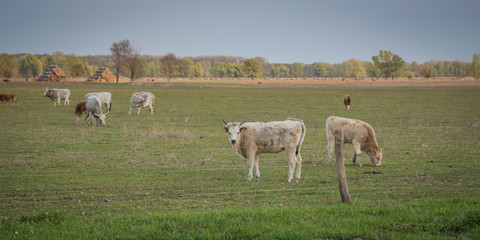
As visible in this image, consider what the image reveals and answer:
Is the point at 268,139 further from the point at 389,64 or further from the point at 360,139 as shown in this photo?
the point at 389,64

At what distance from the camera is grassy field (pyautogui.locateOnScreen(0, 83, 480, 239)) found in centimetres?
759

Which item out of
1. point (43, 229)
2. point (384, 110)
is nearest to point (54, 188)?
point (43, 229)

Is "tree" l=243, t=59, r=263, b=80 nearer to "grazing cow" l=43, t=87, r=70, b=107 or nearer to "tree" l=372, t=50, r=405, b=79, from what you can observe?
"tree" l=372, t=50, r=405, b=79

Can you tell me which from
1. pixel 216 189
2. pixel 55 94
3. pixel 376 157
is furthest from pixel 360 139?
pixel 55 94

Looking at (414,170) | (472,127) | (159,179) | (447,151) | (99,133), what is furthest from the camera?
(472,127)

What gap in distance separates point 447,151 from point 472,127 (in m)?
10.2

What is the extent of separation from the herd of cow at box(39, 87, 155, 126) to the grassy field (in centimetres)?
337

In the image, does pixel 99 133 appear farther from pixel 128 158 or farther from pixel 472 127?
pixel 472 127

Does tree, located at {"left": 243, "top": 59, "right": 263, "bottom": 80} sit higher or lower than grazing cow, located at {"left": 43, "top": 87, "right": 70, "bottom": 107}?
higher

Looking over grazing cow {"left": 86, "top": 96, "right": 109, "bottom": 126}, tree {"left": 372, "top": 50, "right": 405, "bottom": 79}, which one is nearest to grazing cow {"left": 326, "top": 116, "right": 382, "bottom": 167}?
grazing cow {"left": 86, "top": 96, "right": 109, "bottom": 126}

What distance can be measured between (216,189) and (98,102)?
19.4 meters

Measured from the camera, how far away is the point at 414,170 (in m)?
13.9

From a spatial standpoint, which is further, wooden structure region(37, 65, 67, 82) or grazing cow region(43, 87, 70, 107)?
wooden structure region(37, 65, 67, 82)

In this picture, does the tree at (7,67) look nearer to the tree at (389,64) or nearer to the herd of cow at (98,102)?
the herd of cow at (98,102)
